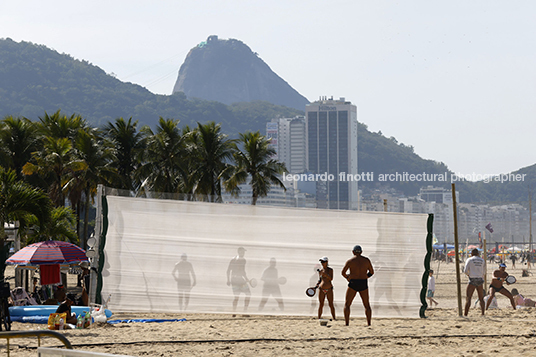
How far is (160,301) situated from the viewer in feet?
34.2

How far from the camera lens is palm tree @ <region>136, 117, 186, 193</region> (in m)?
33.5

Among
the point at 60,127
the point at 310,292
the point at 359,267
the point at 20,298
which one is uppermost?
the point at 60,127

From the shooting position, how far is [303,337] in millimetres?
8922

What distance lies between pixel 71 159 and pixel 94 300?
21.2 metres

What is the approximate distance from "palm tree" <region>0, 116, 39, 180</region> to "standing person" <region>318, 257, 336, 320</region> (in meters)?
24.6

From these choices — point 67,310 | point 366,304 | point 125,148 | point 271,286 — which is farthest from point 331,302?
point 125,148

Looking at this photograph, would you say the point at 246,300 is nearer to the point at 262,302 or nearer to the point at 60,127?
the point at 262,302

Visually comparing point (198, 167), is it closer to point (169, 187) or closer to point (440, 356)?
point (169, 187)

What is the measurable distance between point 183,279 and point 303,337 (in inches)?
103

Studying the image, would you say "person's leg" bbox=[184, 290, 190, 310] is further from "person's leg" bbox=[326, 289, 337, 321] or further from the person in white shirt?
the person in white shirt

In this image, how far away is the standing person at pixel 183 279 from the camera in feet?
34.4

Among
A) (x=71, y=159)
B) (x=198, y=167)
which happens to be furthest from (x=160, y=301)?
(x=198, y=167)

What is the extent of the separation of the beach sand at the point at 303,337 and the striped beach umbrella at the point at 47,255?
1524 mm

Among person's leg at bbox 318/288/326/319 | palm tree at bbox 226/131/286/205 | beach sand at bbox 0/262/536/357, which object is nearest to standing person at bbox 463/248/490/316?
beach sand at bbox 0/262/536/357
